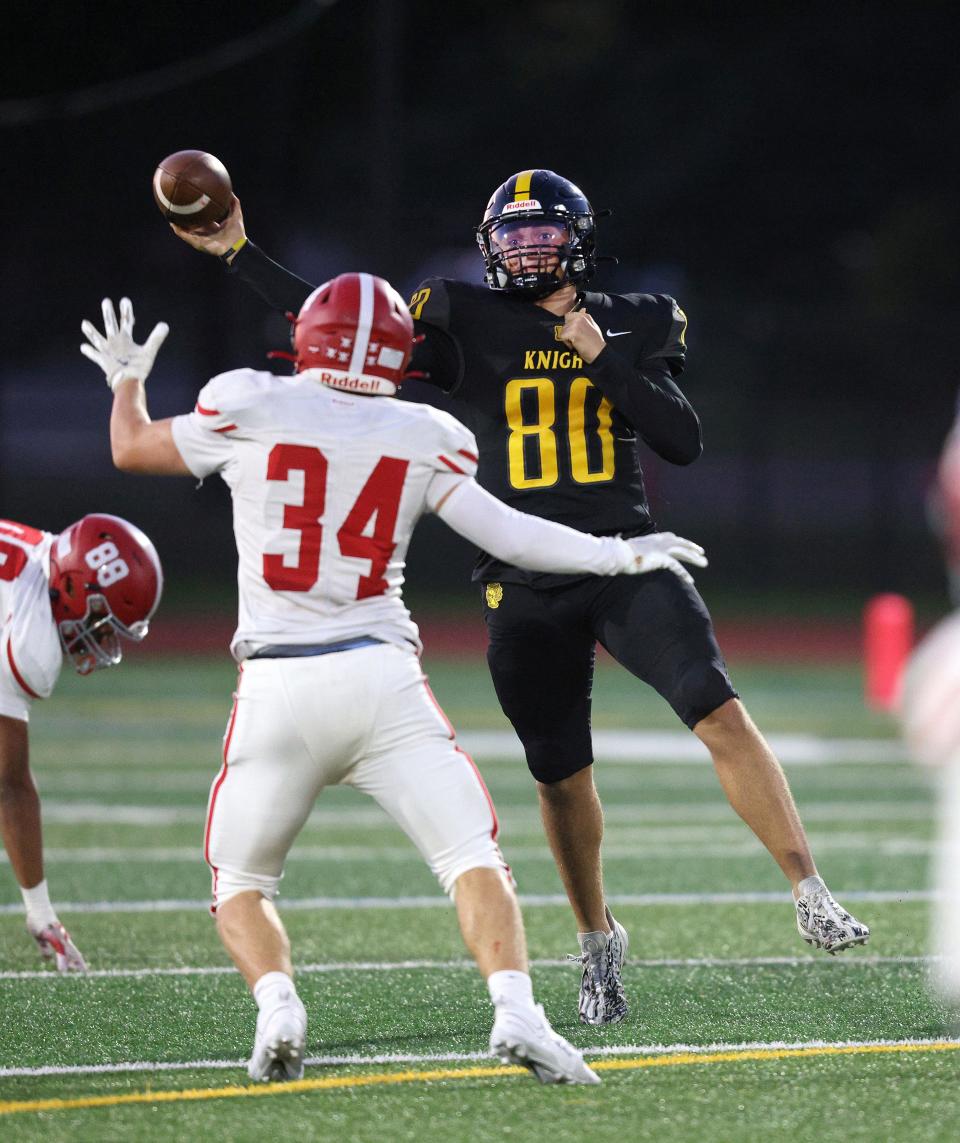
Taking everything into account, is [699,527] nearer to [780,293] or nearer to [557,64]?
[780,293]

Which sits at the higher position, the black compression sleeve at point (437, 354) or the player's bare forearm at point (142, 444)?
the black compression sleeve at point (437, 354)

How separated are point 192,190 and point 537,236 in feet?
2.90

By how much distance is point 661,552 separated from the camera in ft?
13.6

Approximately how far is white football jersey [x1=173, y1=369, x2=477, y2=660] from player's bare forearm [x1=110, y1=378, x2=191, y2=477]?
3 cm

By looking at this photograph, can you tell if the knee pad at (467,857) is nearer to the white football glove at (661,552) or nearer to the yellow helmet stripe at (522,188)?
the white football glove at (661,552)

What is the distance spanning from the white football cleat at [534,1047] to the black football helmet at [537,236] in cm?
199

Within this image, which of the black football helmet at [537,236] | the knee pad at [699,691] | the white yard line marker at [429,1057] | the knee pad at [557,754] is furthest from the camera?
the black football helmet at [537,236]

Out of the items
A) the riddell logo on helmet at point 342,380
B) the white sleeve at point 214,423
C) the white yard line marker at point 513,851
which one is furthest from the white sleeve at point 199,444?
the white yard line marker at point 513,851

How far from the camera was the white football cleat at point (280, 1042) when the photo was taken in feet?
11.8

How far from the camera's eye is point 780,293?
33281 mm

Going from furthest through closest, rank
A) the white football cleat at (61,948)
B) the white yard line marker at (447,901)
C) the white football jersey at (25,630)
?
the white yard line marker at (447,901)
the white football cleat at (61,948)
the white football jersey at (25,630)

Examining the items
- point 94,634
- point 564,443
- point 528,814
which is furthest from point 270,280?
point 528,814

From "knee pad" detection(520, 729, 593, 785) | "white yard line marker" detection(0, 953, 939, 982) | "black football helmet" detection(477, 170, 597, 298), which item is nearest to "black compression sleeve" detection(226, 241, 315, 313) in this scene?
"black football helmet" detection(477, 170, 597, 298)

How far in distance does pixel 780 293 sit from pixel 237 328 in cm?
1539
